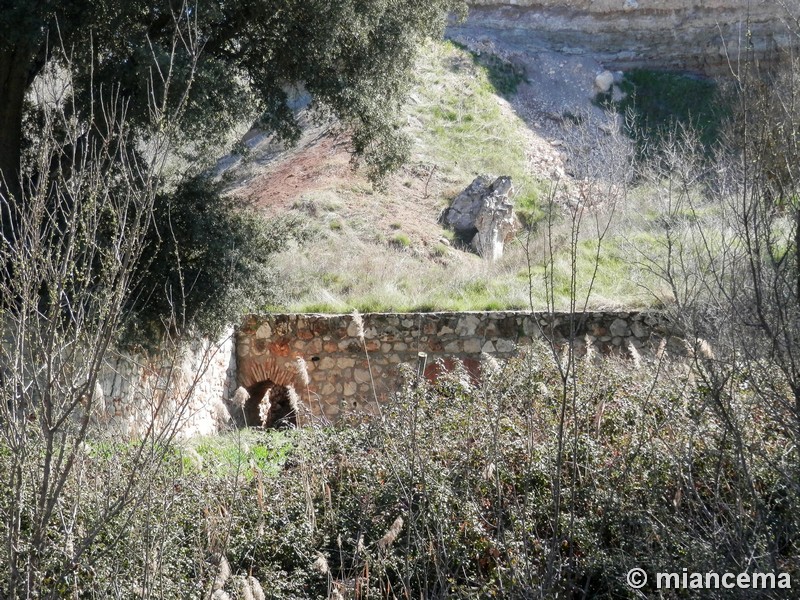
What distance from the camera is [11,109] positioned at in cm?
854

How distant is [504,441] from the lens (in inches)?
197

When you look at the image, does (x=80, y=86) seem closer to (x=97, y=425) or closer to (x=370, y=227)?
(x=97, y=425)

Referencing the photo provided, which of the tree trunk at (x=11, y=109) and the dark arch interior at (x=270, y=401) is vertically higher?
the tree trunk at (x=11, y=109)

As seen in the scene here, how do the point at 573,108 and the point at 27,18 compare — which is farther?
the point at 573,108

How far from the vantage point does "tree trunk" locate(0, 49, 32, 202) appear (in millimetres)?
8398

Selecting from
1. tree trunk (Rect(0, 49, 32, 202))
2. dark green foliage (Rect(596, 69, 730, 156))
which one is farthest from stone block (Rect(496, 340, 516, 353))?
dark green foliage (Rect(596, 69, 730, 156))

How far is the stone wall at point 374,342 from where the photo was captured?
33.1 feet

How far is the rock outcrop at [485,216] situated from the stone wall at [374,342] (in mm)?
5846

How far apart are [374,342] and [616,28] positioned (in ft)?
79.8

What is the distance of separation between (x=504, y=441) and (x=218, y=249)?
4894 mm

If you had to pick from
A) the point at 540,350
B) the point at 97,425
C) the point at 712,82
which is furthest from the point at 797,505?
the point at 712,82

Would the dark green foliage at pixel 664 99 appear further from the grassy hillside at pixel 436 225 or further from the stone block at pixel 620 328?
the stone block at pixel 620 328

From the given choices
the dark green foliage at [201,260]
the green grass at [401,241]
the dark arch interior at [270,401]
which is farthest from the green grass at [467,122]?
the dark green foliage at [201,260]

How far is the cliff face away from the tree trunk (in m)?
21.9
